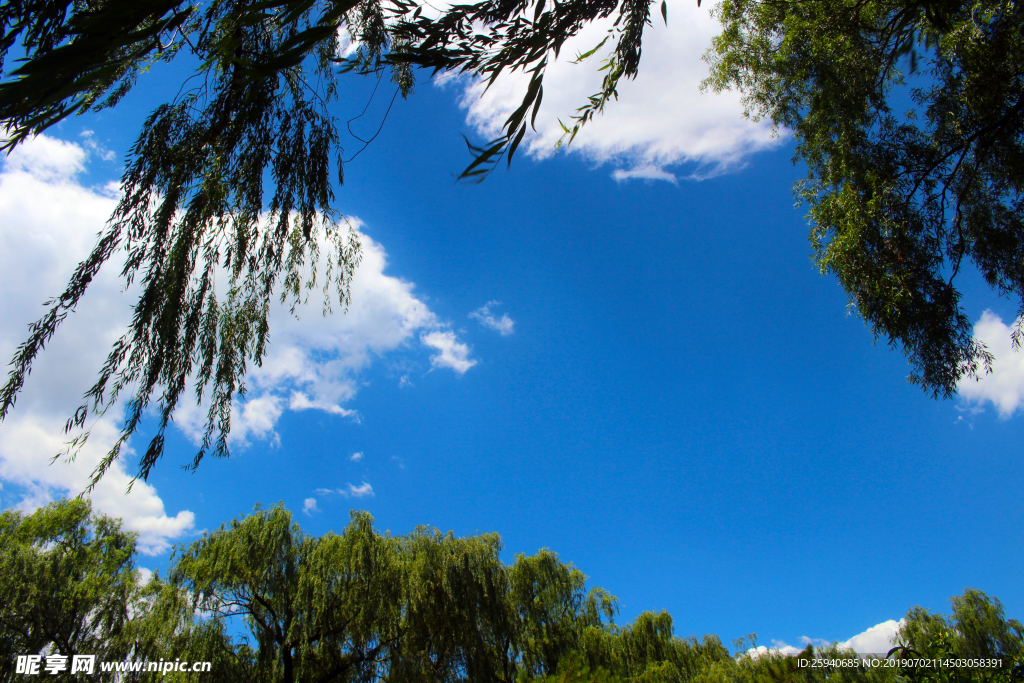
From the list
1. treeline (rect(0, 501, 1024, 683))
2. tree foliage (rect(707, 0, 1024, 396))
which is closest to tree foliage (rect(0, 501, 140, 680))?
treeline (rect(0, 501, 1024, 683))

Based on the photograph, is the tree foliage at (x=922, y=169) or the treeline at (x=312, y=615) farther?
the treeline at (x=312, y=615)

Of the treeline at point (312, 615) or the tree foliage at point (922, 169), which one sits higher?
the tree foliage at point (922, 169)

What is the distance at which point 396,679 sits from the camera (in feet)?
27.6

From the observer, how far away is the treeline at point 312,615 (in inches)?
324

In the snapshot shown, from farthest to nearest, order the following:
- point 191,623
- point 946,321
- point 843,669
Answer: point 191,623, point 946,321, point 843,669

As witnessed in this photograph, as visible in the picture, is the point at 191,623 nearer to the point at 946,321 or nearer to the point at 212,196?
the point at 212,196

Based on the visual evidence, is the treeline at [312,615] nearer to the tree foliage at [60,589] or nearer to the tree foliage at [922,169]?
the tree foliage at [60,589]

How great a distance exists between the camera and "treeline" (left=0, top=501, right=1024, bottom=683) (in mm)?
8227

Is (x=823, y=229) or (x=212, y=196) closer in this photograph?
(x=212, y=196)

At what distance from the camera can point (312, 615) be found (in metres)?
8.94

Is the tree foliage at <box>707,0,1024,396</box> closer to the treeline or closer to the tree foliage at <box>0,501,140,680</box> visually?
the treeline

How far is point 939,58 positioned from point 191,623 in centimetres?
1354

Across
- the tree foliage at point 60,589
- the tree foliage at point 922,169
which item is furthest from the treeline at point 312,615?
the tree foliage at point 922,169

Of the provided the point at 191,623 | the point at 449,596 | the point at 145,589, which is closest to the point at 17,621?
the point at 145,589
